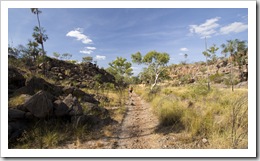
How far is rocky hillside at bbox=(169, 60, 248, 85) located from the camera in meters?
36.6

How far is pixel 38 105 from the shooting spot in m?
5.84

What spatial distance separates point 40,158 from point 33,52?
20024 mm

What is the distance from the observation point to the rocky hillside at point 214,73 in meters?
36.6

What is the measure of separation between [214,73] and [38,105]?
164ft

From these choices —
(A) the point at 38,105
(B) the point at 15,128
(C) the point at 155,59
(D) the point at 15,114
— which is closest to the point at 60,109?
(A) the point at 38,105

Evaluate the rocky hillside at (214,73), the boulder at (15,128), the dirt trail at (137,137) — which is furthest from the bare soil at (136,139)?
the rocky hillside at (214,73)

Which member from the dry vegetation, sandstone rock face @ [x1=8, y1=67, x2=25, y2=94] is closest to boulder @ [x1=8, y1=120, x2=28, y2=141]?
sandstone rock face @ [x1=8, y1=67, x2=25, y2=94]

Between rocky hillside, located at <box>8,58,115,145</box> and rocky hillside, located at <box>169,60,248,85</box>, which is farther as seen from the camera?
rocky hillside, located at <box>169,60,248,85</box>

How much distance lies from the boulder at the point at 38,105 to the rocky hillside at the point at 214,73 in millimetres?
25724

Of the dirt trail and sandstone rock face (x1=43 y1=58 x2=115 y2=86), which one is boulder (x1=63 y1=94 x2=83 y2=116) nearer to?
the dirt trail

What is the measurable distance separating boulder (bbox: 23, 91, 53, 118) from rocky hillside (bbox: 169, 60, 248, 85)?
25.7 metres

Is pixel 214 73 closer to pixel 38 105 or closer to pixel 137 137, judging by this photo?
pixel 137 137

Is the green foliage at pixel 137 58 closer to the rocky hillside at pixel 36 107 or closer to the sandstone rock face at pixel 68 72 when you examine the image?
the sandstone rock face at pixel 68 72

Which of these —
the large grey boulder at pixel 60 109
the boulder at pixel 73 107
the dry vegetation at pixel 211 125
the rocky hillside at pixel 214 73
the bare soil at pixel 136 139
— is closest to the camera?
the dry vegetation at pixel 211 125
